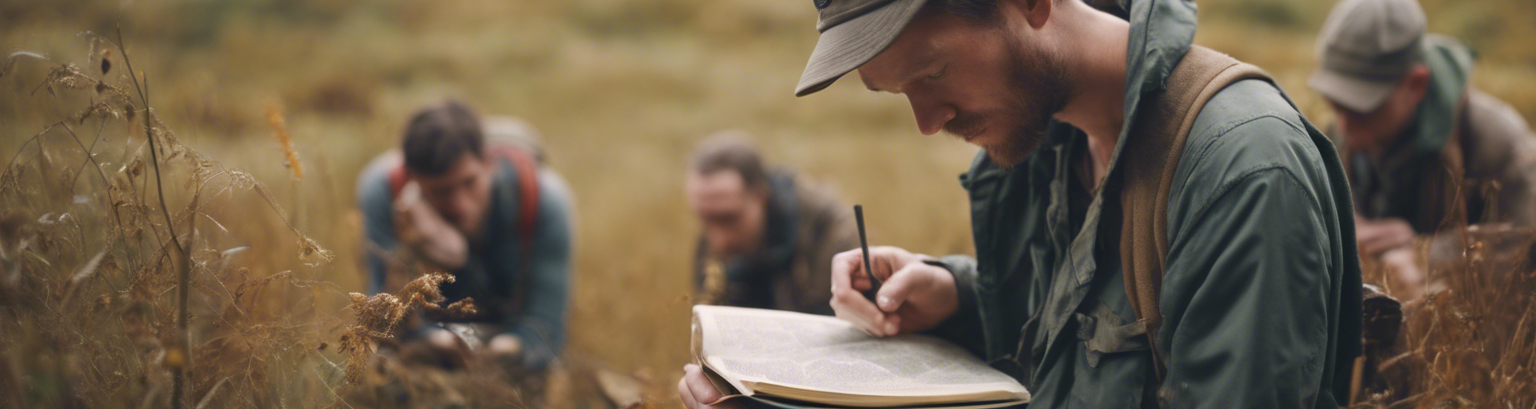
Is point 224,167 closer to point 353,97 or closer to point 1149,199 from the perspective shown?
point 1149,199

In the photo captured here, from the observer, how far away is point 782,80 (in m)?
10.0

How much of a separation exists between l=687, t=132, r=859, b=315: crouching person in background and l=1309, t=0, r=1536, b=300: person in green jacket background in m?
1.94

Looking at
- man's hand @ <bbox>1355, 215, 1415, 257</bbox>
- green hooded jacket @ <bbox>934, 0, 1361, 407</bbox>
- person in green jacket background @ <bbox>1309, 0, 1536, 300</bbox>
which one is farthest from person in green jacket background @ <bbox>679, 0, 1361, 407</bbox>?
person in green jacket background @ <bbox>1309, 0, 1536, 300</bbox>

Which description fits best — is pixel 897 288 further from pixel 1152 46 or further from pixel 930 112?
pixel 1152 46

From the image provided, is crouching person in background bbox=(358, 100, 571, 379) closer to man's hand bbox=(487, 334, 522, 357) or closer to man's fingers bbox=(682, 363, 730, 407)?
man's hand bbox=(487, 334, 522, 357)

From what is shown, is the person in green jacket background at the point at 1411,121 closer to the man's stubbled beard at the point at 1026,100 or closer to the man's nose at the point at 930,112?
the man's stubbled beard at the point at 1026,100

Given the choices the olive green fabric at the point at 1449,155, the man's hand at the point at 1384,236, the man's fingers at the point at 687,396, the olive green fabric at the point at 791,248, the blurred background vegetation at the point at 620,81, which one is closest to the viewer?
the man's fingers at the point at 687,396

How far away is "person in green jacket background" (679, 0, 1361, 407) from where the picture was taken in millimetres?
1097

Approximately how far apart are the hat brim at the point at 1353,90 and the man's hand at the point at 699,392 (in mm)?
2572

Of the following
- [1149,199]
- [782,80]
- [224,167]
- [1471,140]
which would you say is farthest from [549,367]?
[782,80]

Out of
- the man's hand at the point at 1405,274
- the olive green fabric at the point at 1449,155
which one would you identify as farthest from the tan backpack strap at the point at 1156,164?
the olive green fabric at the point at 1449,155

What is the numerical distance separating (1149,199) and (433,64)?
9.45m

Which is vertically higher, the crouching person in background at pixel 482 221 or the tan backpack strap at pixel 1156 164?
the tan backpack strap at pixel 1156 164

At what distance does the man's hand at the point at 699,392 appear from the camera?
1.39 meters
